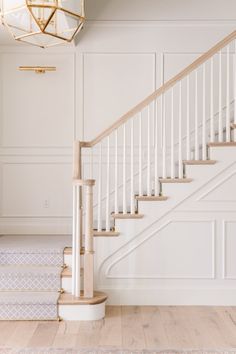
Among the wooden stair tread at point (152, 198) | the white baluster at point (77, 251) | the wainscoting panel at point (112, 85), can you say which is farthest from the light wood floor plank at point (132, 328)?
the wainscoting panel at point (112, 85)

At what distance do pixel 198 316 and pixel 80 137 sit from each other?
112 inches

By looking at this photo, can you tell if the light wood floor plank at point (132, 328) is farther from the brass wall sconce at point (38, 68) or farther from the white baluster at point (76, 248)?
the brass wall sconce at point (38, 68)

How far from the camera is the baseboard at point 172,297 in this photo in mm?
5531

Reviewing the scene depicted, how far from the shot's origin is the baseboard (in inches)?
218

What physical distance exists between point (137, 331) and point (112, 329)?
0.22 m

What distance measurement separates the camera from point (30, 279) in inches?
206

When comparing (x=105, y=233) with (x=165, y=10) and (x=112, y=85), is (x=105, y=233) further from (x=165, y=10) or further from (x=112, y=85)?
(x=165, y=10)

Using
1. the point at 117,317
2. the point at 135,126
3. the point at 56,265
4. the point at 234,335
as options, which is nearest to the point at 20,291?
the point at 56,265

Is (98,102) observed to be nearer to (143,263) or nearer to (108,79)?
(108,79)

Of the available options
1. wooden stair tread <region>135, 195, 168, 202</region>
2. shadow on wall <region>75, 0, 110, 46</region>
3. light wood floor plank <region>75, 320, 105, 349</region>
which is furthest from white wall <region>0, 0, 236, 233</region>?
light wood floor plank <region>75, 320, 105, 349</region>

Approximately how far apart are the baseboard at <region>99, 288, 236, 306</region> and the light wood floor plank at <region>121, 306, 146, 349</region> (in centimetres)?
12

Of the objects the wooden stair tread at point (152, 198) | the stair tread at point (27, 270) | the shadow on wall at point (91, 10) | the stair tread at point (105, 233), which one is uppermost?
the shadow on wall at point (91, 10)

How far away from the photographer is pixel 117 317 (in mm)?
5047

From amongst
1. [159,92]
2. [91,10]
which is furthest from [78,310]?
[91,10]
